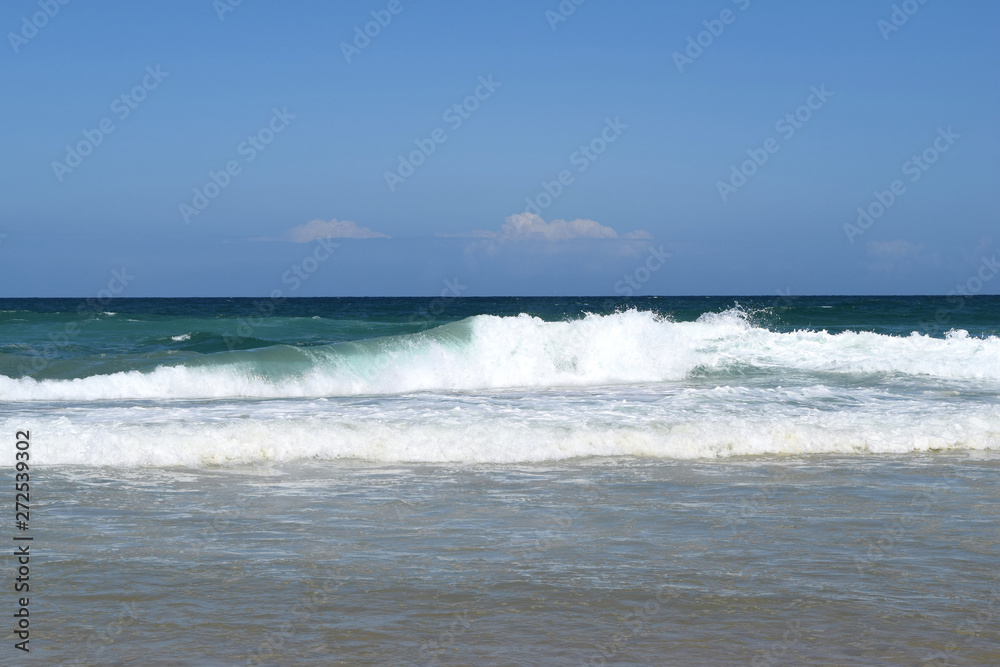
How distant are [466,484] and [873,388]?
30.2 feet

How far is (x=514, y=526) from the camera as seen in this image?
5.86 meters

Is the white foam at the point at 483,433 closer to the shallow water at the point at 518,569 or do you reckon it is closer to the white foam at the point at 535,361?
the shallow water at the point at 518,569

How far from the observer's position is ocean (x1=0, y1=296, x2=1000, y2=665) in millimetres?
3914

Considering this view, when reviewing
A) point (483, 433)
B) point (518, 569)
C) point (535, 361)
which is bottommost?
point (518, 569)

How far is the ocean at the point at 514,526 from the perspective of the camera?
12.8 ft

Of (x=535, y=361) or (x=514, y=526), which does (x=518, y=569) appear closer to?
(x=514, y=526)

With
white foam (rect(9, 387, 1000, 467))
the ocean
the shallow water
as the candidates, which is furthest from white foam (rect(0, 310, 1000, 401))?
the shallow water

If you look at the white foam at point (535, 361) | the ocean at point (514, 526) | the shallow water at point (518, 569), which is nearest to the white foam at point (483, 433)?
the ocean at point (514, 526)

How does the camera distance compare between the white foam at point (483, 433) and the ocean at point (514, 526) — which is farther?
the white foam at point (483, 433)

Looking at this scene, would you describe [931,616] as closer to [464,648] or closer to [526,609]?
[526,609]

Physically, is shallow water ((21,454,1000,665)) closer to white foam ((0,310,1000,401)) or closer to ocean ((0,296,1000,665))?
ocean ((0,296,1000,665))

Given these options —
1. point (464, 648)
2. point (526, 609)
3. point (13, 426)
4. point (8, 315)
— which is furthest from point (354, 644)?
point (8, 315)

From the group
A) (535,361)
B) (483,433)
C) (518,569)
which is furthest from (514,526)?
(535,361)

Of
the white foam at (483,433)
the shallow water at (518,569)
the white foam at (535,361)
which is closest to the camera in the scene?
the shallow water at (518,569)
